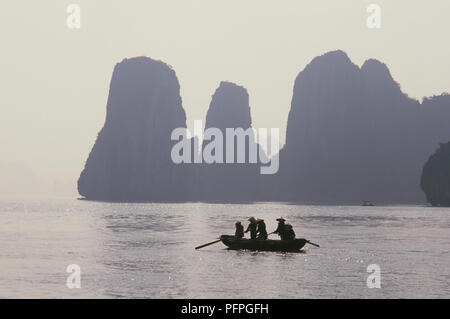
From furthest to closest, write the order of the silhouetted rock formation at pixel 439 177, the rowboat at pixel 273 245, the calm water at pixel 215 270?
the silhouetted rock formation at pixel 439 177, the rowboat at pixel 273 245, the calm water at pixel 215 270

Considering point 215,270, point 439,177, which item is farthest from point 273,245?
point 439,177

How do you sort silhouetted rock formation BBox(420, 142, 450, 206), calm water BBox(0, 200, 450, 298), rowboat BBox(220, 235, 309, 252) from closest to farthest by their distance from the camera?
calm water BBox(0, 200, 450, 298) < rowboat BBox(220, 235, 309, 252) < silhouetted rock formation BBox(420, 142, 450, 206)

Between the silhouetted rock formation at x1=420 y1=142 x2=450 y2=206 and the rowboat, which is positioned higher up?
the rowboat

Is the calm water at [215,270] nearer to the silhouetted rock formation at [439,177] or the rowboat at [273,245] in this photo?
the rowboat at [273,245]

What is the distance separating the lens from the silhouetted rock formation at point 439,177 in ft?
562

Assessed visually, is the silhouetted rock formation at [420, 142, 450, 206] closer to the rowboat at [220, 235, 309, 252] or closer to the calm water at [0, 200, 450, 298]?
the calm water at [0, 200, 450, 298]

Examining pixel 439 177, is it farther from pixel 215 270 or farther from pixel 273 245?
pixel 215 270

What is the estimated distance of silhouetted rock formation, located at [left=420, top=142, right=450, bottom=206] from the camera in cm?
17138

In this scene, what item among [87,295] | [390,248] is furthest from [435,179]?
[87,295]

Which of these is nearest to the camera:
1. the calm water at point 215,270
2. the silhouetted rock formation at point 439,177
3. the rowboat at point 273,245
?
the calm water at point 215,270

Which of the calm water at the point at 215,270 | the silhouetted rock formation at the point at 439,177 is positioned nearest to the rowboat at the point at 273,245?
the calm water at the point at 215,270

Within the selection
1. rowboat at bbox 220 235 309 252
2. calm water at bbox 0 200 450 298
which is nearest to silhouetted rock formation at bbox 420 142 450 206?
calm water at bbox 0 200 450 298

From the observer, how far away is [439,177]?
566ft
